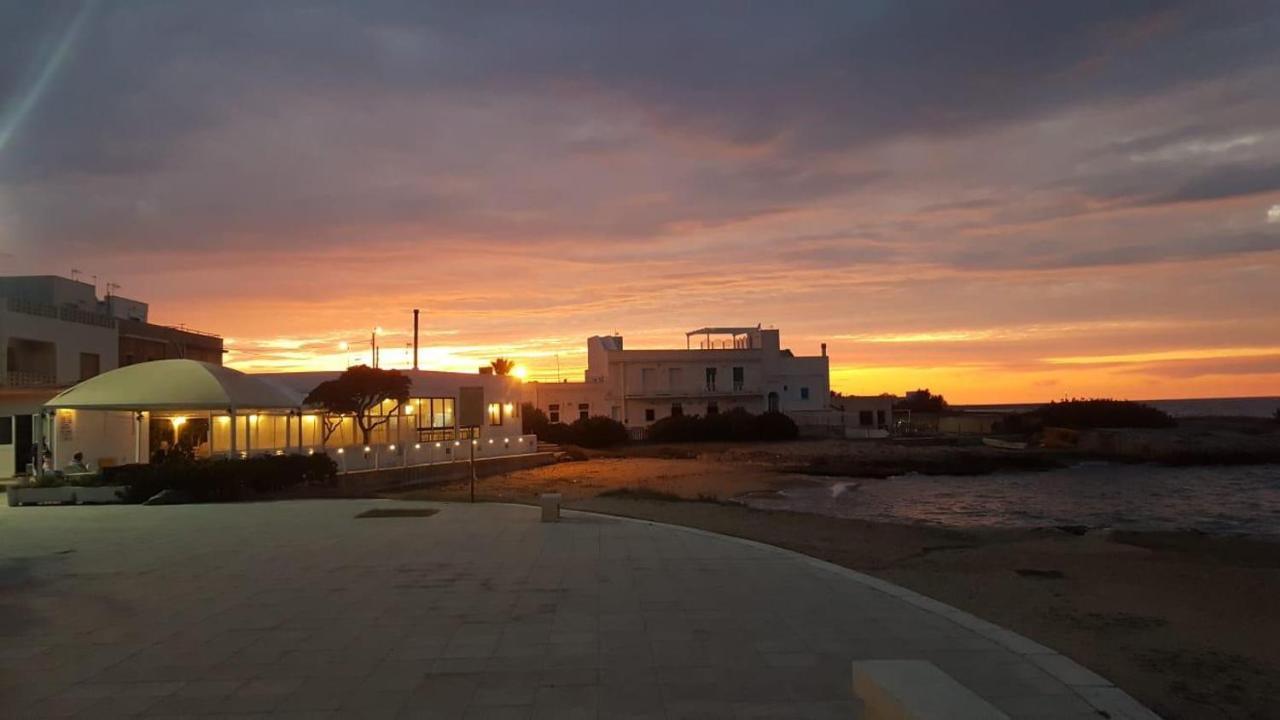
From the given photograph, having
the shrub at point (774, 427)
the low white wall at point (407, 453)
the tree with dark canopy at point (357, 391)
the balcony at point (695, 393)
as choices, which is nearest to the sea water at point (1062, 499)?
the low white wall at point (407, 453)

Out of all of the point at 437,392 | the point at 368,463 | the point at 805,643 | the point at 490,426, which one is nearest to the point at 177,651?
the point at 805,643

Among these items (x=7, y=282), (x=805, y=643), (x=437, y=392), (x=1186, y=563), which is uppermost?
(x=7, y=282)

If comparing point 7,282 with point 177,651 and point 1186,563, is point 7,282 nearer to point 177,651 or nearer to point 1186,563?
point 177,651

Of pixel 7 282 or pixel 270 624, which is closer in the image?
pixel 270 624

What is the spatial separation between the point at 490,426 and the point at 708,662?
35.0 meters

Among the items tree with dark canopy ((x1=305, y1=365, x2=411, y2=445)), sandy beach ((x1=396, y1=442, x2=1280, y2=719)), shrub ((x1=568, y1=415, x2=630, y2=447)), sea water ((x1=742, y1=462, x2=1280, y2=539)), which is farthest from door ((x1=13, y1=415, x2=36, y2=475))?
shrub ((x1=568, y1=415, x2=630, y2=447))

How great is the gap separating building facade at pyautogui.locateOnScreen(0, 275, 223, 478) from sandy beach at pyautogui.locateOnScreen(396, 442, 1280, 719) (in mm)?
15880

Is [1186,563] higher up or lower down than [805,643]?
lower down

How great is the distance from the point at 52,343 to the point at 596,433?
1148 inches

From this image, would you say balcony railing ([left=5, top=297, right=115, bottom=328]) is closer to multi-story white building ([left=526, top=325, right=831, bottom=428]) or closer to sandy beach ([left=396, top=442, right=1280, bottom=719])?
sandy beach ([left=396, top=442, right=1280, bottom=719])

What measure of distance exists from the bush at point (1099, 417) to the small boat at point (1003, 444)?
23.4 feet

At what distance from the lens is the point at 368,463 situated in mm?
26578

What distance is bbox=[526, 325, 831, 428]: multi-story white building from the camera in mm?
58906

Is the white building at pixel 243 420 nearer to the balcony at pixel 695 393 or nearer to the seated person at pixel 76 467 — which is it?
the seated person at pixel 76 467
